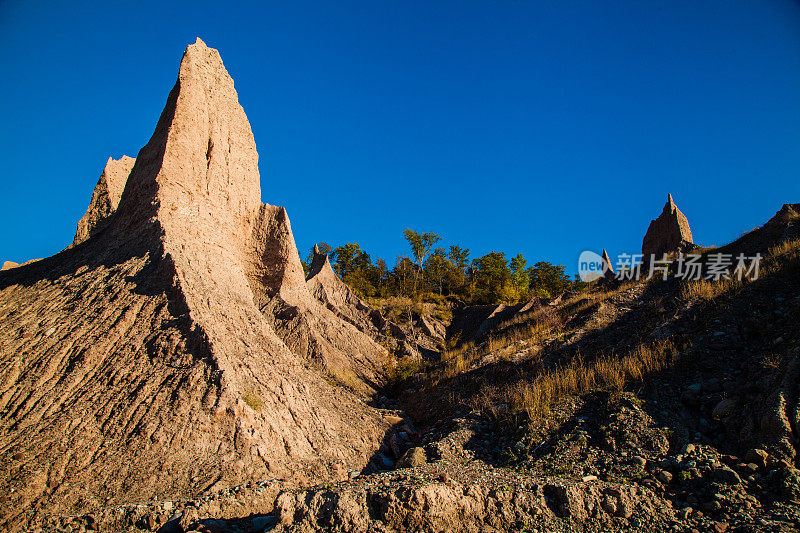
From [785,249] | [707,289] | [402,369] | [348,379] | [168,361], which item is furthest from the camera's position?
[402,369]

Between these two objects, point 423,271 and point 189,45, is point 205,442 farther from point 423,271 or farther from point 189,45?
point 423,271

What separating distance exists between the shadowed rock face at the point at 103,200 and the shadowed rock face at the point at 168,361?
238 inches

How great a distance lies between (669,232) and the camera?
2417 cm

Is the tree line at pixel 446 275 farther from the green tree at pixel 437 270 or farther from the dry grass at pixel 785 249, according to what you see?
the dry grass at pixel 785 249

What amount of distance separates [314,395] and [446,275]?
36.3 metres

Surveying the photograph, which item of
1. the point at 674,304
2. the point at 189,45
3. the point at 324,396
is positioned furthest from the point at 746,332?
the point at 189,45

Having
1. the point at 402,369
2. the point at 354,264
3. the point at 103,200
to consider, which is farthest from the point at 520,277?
the point at 103,200

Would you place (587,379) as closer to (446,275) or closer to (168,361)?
(168,361)

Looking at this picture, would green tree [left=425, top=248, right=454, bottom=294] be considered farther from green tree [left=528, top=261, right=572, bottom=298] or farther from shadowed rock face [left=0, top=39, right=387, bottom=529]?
shadowed rock face [left=0, top=39, right=387, bottom=529]

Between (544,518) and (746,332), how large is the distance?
7415mm

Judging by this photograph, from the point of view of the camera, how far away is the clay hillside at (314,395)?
19.3 ft

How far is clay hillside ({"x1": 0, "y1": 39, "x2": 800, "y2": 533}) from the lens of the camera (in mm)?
5871

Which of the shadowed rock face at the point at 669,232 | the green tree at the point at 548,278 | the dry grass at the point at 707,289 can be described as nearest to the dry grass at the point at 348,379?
the dry grass at the point at 707,289

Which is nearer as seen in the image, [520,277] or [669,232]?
[669,232]
